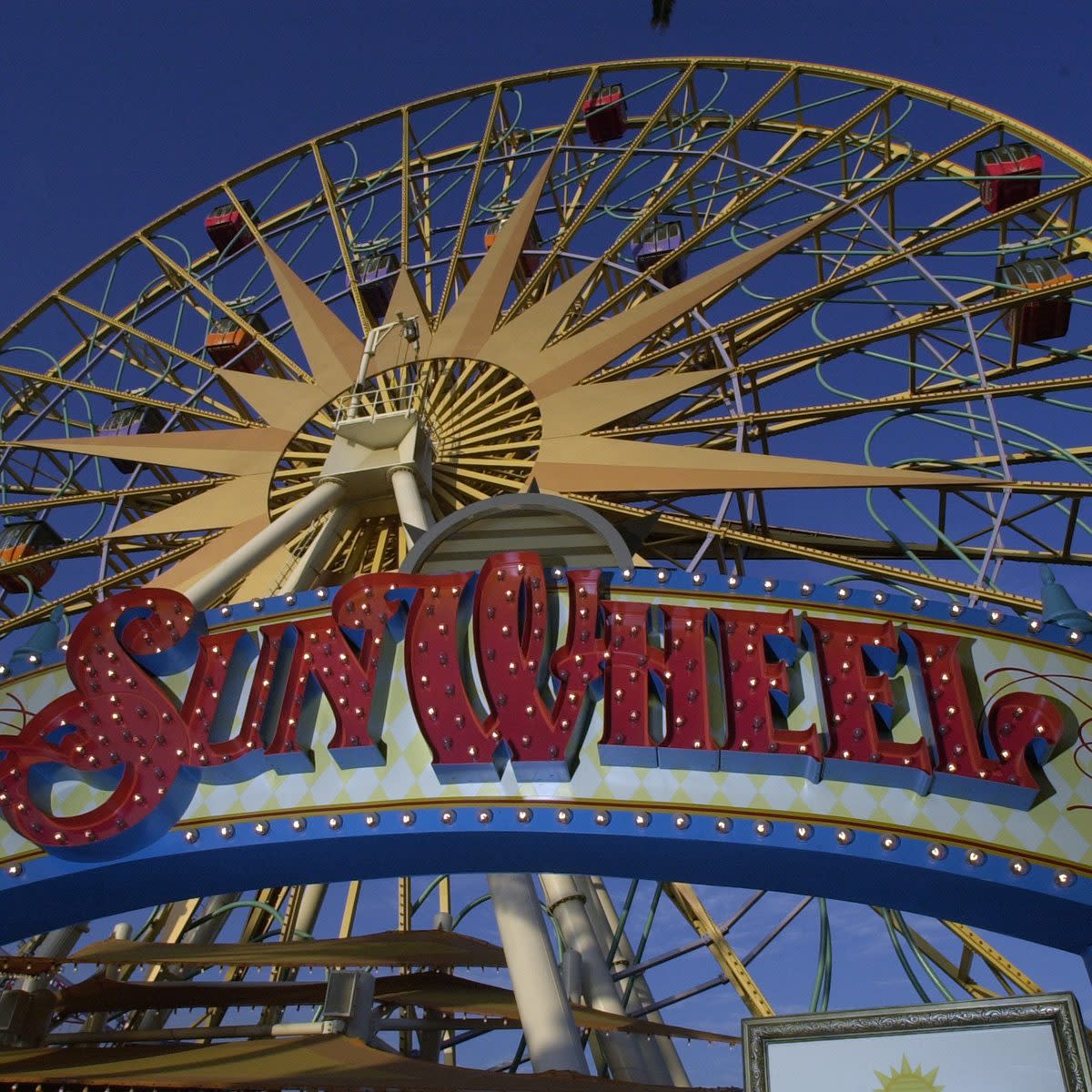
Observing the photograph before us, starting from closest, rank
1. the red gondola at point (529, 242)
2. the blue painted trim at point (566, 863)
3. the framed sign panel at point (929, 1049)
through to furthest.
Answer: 1. the framed sign panel at point (929, 1049)
2. the blue painted trim at point (566, 863)
3. the red gondola at point (529, 242)

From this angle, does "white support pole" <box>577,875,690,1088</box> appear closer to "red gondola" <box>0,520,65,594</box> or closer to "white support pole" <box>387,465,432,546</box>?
"white support pole" <box>387,465,432,546</box>

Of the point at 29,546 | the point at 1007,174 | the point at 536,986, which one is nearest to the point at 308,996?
the point at 536,986

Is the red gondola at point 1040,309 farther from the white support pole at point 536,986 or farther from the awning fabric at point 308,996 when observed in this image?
the white support pole at point 536,986

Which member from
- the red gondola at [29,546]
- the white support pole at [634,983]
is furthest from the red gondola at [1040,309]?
the red gondola at [29,546]

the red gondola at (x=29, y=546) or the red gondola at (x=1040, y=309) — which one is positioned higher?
the red gondola at (x=1040, y=309)

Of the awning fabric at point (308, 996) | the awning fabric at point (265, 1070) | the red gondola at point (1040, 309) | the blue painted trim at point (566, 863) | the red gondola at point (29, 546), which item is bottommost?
the awning fabric at point (265, 1070)

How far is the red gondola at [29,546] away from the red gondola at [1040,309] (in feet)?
36.6

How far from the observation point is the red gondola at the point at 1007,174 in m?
12.2

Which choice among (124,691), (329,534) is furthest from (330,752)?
(329,534)

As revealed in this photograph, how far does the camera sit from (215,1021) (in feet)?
37.2

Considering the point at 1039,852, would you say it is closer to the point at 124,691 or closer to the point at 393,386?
the point at 124,691

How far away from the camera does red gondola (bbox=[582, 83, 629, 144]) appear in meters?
Answer: 15.5

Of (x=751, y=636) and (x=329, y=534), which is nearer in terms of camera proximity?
(x=751, y=636)

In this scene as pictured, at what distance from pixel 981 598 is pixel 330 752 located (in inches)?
212
